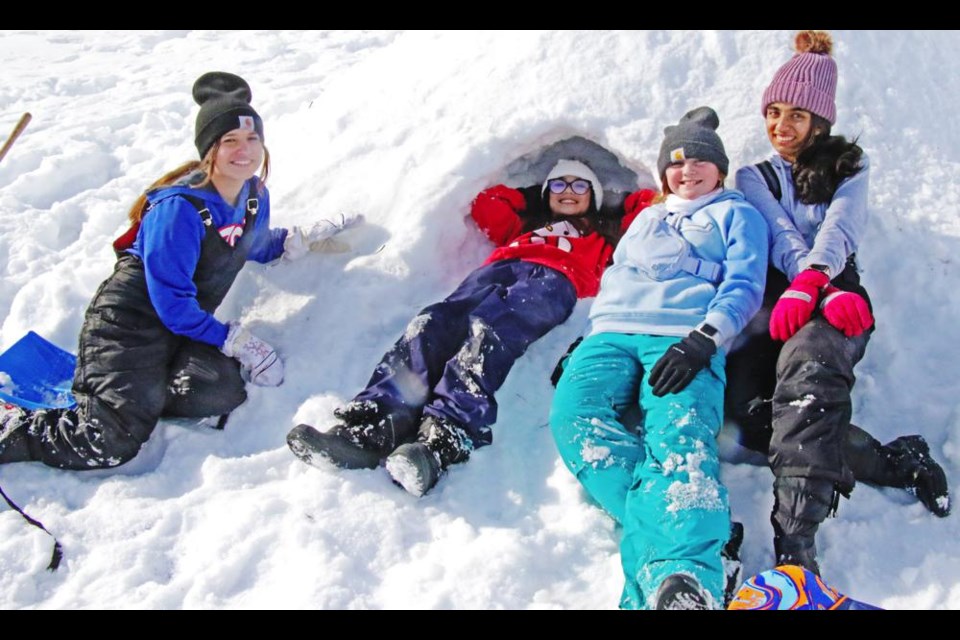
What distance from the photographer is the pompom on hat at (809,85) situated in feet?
11.2

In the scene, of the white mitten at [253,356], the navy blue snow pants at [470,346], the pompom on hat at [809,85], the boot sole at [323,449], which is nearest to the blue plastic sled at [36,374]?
the white mitten at [253,356]

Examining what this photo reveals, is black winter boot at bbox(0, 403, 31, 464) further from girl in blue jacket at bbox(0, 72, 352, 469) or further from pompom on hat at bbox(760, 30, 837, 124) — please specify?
pompom on hat at bbox(760, 30, 837, 124)

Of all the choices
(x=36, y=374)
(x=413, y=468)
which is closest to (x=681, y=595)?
(x=413, y=468)

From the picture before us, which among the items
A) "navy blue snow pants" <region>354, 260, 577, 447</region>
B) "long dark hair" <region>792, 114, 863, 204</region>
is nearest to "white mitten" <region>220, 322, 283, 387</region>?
"navy blue snow pants" <region>354, 260, 577, 447</region>

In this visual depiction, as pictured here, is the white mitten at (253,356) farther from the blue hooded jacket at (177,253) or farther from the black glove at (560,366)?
the black glove at (560,366)

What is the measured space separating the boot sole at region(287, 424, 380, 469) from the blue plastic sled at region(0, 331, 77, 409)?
99 centimetres

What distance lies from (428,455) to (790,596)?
1.27 m

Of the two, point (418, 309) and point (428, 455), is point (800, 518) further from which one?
point (418, 309)

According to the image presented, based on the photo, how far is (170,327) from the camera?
326 centimetres

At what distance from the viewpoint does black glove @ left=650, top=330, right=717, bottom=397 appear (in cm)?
282

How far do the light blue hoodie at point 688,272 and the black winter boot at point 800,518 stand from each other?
0.59 meters

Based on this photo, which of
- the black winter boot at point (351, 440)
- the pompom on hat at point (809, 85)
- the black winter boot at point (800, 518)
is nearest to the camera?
the black winter boot at point (800, 518)

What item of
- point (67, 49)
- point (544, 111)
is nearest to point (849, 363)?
point (544, 111)

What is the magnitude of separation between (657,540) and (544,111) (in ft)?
7.89
